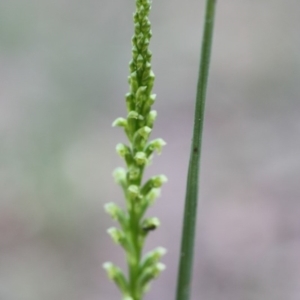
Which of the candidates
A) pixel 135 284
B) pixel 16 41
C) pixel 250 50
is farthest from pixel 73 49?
pixel 135 284

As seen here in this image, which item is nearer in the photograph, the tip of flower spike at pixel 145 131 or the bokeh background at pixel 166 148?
the tip of flower spike at pixel 145 131

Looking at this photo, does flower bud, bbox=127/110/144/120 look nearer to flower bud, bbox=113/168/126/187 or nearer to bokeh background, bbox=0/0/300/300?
flower bud, bbox=113/168/126/187

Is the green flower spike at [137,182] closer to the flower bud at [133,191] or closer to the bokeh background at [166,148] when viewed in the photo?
the flower bud at [133,191]

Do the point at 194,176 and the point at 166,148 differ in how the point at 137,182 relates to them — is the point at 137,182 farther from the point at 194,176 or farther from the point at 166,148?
the point at 166,148

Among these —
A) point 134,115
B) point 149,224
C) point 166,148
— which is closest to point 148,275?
point 149,224

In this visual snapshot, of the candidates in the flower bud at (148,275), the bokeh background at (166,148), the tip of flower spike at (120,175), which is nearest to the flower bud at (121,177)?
the tip of flower spike at (120,175)

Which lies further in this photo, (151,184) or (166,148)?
(166,148)
